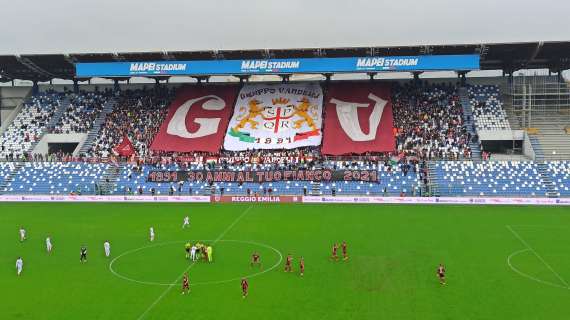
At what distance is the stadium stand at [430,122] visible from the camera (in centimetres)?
6172

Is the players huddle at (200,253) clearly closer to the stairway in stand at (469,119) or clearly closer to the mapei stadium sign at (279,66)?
the mapei stadium sign at (279,66)

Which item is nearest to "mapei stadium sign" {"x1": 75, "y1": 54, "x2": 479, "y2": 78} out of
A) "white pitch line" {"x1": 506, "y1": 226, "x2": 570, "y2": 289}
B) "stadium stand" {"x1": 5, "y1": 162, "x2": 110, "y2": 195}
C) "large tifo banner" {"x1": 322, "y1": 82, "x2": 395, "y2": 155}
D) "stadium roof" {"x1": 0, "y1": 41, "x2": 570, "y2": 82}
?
"stadium roof" {"x1": 0, "y1": 41, "x2": 570, "y2": 82}

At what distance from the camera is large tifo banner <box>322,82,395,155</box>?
2509 inches

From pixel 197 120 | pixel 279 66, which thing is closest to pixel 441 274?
pixel 279 66

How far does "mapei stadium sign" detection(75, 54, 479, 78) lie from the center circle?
108ft

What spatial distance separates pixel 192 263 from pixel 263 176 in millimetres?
28074

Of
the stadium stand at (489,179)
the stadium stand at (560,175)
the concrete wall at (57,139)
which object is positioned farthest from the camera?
the concrete wall at (57,139)

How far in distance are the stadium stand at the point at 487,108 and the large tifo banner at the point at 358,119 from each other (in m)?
10.2

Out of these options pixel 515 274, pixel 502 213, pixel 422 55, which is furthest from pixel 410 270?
pixel 422 55

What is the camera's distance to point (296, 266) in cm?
3106

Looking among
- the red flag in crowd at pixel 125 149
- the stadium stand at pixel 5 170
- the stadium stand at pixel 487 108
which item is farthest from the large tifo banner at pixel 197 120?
the stadium stand at pixel 487 108

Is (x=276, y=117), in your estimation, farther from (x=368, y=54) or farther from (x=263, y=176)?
(x=368, y=54)

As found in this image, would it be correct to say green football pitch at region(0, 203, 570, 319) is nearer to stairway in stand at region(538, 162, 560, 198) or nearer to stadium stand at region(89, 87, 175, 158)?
stairway in stand at region(538, 162, 560, 198)

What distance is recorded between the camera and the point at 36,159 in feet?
221
